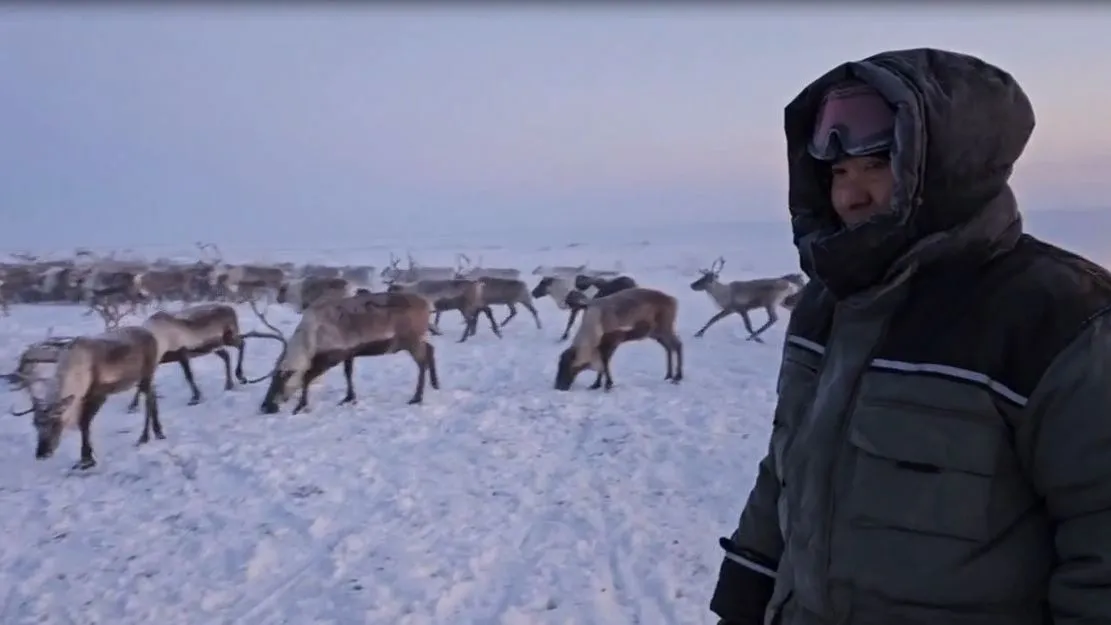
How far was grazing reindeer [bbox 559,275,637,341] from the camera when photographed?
15.6 m

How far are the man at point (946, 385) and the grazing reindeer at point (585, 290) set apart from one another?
42.1ft

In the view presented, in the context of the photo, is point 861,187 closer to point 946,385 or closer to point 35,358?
point 946,385

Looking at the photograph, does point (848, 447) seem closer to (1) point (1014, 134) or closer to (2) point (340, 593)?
(1) point (1014, 134)

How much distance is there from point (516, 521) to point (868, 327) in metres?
5.15

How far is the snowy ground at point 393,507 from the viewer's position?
510cm

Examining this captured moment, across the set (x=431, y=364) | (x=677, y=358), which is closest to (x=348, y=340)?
(x=431, y=364)

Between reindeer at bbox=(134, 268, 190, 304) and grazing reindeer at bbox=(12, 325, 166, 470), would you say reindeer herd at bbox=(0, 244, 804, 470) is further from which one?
reindeer at bbox=(134, 268, 190, 304)

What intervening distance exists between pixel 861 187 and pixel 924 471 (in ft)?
1.76

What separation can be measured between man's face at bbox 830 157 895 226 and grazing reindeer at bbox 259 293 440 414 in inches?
368

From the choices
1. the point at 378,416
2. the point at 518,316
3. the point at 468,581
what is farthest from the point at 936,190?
the point at 518,316

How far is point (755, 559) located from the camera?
1927 mm

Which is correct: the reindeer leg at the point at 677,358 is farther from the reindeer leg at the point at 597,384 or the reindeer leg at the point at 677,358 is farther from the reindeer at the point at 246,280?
the reindeer at the point at 246,280

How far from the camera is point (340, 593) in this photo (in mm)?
Answer: 5160

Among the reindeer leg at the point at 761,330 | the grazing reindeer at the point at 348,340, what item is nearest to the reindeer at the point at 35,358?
the grazing reindeer at the point at 348,340
